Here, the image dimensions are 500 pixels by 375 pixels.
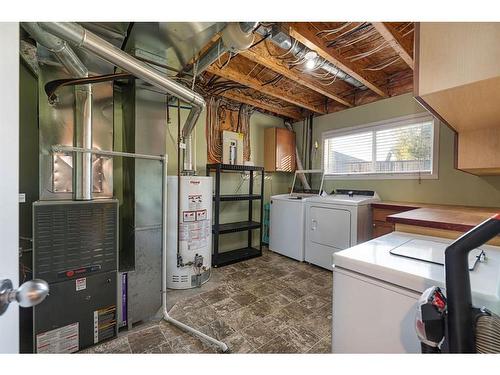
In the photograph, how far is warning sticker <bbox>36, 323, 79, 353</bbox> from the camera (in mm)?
1359

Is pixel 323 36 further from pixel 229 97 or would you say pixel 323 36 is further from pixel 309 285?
pixel 309 285

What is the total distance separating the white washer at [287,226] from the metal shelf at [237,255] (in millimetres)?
358

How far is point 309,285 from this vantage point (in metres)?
2.46

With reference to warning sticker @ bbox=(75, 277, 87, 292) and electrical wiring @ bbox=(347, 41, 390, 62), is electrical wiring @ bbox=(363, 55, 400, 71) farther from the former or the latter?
warning sticker @ bbox=(75, 277, 87, 292)

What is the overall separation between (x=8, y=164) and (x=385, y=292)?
1.31m

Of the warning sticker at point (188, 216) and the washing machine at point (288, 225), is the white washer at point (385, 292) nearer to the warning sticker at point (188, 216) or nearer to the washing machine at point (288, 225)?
the warning sticker at point (188, 216)

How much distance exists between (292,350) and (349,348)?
0.75m

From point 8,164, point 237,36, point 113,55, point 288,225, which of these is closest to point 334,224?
point 288,225

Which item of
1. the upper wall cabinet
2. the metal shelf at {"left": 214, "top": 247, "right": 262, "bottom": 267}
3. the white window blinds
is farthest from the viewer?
the metal shelf at {"left": 214, "top": 247, "right": 262, "bottom": 267}

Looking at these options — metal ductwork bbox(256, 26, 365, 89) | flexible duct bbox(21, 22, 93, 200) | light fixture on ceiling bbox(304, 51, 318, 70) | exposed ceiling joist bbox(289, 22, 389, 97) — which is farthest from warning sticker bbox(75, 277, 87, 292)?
light fixture on ceiling bbox(304, 51, 318, 70)

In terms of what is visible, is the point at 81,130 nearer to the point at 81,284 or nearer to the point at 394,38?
the point at 81,284

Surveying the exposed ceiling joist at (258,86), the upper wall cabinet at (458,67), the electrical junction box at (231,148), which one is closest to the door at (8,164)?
the upper wall cabinet at (458,67)

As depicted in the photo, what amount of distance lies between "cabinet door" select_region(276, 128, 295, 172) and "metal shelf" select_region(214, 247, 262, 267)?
4.87 feet
